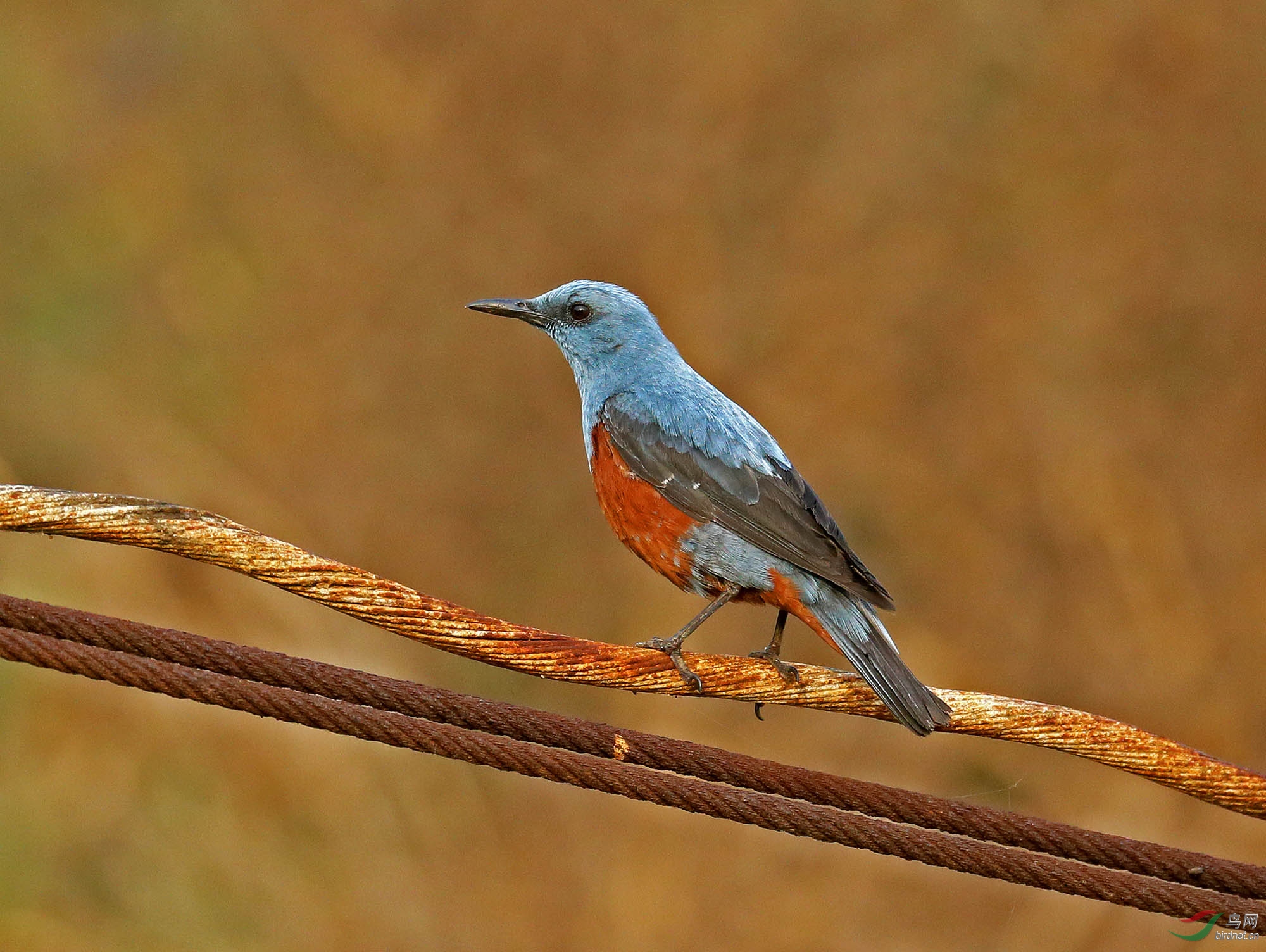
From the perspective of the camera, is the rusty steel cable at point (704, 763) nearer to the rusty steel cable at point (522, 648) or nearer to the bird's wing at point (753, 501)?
the rusty steel cable at point (522, 648)

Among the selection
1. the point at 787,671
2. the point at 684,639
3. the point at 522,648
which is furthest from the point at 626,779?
the point at 684,639

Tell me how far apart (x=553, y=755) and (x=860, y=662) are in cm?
132

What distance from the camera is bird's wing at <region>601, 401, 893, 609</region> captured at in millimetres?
3936

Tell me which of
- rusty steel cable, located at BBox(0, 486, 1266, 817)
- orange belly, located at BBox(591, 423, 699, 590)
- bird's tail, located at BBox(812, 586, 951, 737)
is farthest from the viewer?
orange belly, located at BBox(591, 423, 699, 590)

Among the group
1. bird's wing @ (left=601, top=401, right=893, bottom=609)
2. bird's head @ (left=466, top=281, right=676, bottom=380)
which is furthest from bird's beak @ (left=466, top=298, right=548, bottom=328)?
bird's wing @ (left=601, top=401, right=893, bottom=609)

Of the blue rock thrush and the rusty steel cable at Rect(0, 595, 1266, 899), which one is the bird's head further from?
the rusty steel cable at Rect(0, 595, 1266, 899)

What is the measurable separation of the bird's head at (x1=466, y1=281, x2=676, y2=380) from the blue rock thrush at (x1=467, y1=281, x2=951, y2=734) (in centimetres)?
2

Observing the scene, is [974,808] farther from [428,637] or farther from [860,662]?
[428,637]

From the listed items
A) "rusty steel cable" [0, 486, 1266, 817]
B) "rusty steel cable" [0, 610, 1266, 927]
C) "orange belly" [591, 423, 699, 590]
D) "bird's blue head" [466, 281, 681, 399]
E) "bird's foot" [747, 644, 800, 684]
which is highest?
"bird's blue head" [466, 281, 681, 399]

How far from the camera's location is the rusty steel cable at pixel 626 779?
241 cm

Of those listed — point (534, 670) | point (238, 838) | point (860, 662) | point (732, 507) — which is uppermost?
point (732, 507)

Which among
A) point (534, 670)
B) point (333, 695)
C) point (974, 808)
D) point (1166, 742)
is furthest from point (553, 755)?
point (1166, 742)

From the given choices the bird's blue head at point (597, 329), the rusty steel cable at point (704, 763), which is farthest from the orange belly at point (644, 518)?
the rusty steel cable at point (704, 763)

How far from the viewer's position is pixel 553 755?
2.66 meters
